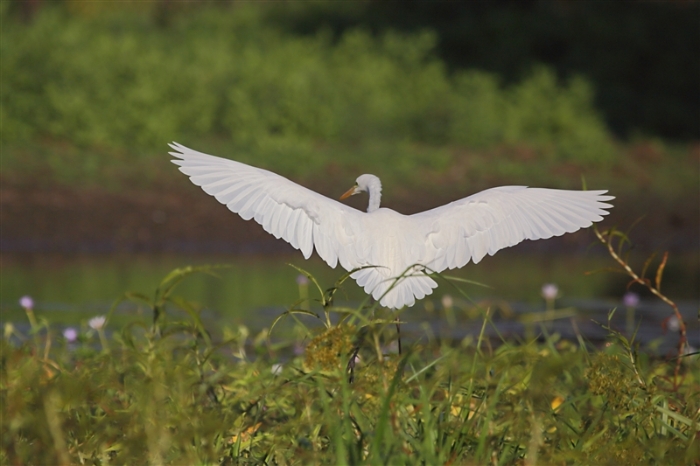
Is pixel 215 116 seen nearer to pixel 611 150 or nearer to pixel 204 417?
pixel 611 150

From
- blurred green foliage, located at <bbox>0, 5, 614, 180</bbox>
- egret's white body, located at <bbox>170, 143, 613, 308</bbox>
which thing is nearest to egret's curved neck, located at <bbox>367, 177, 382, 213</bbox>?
egret's white body, located at <bbox>170, 143, 613, 308</bbox>

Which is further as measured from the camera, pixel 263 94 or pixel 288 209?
pixel 263 94

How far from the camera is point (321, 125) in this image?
45.6 feet

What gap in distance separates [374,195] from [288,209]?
511 mm

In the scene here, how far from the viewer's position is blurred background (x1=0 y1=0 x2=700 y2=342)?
10.3m

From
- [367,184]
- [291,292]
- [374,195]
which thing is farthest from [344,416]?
[291,292]

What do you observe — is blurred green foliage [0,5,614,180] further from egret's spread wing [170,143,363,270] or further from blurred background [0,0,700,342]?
egret's spread wing [170,143,363,270]

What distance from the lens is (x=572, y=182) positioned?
13859 mm

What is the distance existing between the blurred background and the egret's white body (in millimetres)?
3509

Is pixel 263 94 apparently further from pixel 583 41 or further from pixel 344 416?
pixel 344 416

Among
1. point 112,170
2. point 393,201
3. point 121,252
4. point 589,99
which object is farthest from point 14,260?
point 589,99

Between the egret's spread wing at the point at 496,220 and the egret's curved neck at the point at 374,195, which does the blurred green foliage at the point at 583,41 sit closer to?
the egret's curved neck at the point at 374,195

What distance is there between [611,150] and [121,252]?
729cm

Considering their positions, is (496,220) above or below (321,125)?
below
